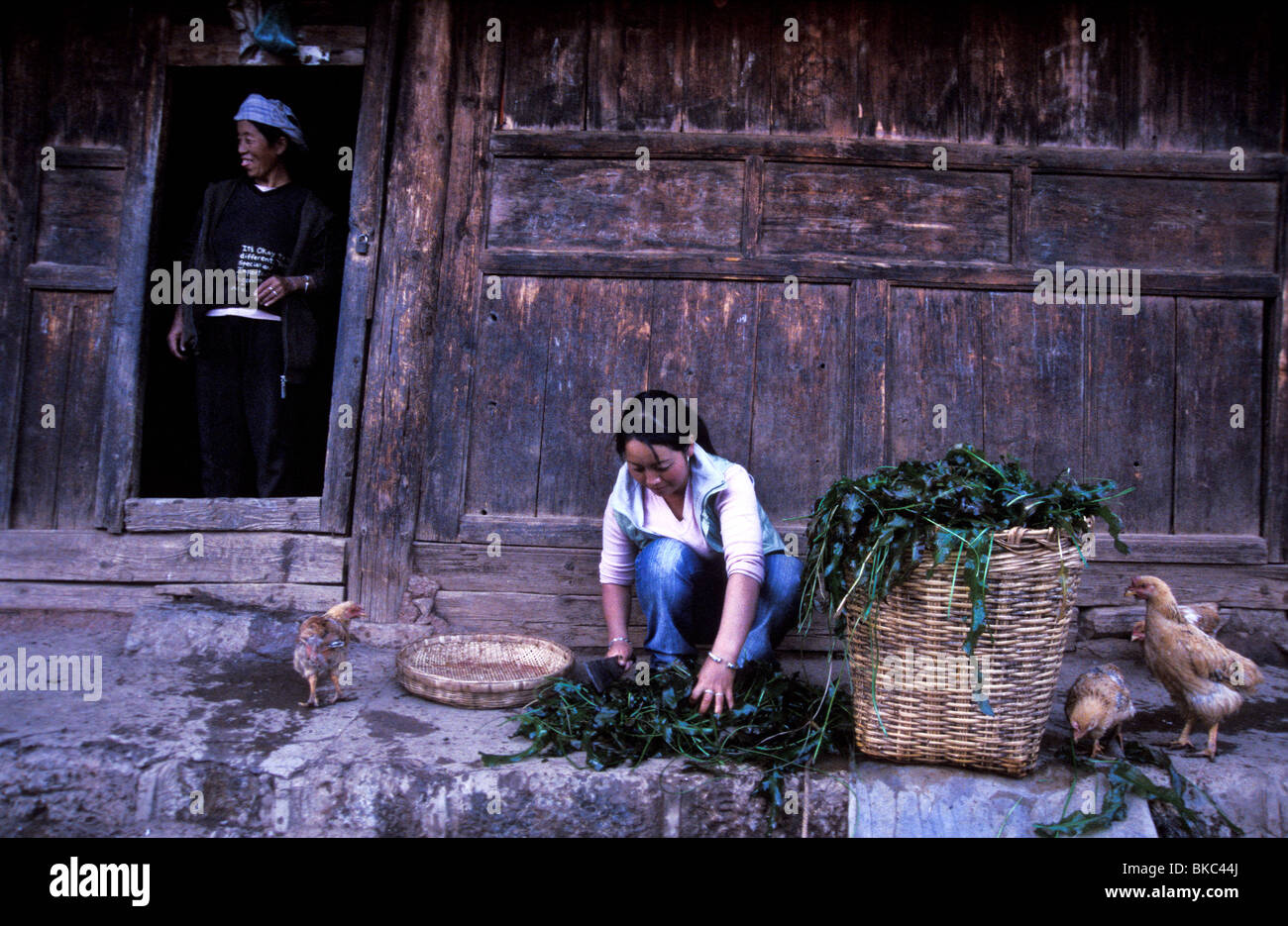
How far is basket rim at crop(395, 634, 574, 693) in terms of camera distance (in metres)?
3.06

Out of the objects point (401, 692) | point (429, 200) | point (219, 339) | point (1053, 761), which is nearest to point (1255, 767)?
point (1053, 761)

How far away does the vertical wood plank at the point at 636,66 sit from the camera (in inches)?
162

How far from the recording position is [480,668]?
3.41m


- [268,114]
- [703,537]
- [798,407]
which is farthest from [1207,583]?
[268,114]

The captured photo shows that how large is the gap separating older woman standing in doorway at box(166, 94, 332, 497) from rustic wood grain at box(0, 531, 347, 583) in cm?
35

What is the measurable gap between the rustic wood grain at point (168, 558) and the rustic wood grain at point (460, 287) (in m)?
0.54

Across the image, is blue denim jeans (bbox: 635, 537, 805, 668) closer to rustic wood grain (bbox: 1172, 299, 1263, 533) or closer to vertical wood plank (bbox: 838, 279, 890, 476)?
vertical wood plank (bbox: 838, 279, 890, 476)

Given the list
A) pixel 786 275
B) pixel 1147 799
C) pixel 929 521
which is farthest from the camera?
pixel 786 275

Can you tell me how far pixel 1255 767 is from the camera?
9.00ft

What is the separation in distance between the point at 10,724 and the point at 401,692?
1295mm

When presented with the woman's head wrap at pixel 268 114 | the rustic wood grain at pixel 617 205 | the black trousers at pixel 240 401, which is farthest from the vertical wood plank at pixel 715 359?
the woman's head wrap at pixel 268 114

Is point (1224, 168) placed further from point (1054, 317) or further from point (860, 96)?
point (860, 96)

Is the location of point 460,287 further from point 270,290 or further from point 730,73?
point 730,73

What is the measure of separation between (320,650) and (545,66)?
289 centimetres
